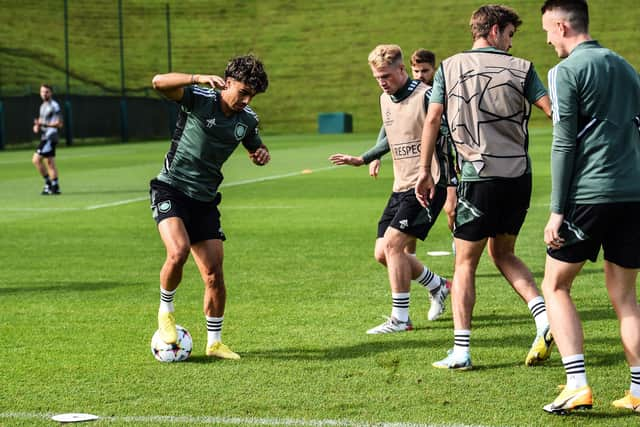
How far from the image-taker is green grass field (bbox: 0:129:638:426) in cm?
591

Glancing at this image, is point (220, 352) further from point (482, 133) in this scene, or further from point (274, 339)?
point (482, 133)

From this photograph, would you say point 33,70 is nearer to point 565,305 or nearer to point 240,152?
point 240,152

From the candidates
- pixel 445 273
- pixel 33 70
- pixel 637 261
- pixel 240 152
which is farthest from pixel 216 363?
pixel 33 70

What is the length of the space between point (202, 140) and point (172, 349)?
1391mm

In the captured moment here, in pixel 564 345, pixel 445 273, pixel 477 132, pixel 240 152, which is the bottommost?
pixel 240 152

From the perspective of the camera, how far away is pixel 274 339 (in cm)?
788

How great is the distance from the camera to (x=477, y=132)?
22.0 ft

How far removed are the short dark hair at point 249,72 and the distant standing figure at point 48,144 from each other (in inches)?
599

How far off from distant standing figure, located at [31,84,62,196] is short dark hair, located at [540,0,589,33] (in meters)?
17.3

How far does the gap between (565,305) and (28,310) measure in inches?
200

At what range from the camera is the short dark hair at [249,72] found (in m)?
6.99

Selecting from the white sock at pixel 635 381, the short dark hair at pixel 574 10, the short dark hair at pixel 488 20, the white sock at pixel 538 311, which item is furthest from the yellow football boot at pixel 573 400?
the short dark hair at pixel 488 20

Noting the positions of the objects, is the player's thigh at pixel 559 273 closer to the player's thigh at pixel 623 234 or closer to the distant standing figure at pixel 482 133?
the player's thigh at pixel 623 234

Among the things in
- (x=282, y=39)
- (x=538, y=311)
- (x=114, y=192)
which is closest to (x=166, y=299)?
(x=538, y=311)
